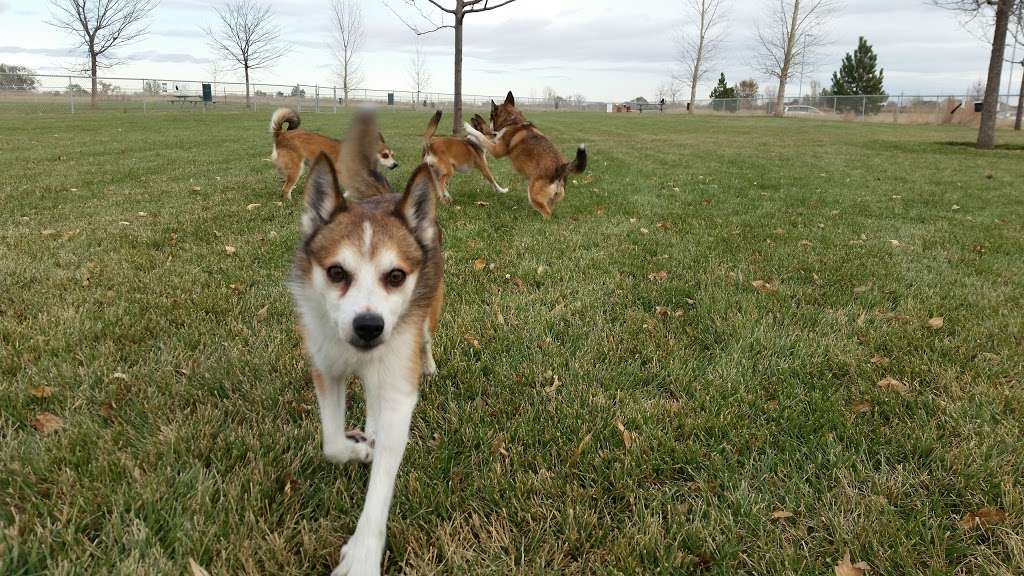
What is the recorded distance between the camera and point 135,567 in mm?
1756

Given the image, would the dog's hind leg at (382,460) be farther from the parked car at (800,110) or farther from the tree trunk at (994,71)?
the parked car at (800,110)

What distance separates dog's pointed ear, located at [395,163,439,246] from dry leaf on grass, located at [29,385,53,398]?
2044mm

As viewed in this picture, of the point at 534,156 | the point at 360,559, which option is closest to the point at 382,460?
the point at 360,559

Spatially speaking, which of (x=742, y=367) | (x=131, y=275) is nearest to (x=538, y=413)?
(x=742, y=367)

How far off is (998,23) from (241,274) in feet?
73.6

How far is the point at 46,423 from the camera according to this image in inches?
100.0

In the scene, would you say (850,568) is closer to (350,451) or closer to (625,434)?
(625,434)

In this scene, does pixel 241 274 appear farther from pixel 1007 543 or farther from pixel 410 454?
pixel 1007 543

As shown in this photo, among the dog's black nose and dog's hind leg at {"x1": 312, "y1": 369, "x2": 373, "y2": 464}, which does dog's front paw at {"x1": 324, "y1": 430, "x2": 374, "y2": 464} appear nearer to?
dog's hind leg at {"x1": 312, "y1": 369, "x2": 373, "y2": 464}

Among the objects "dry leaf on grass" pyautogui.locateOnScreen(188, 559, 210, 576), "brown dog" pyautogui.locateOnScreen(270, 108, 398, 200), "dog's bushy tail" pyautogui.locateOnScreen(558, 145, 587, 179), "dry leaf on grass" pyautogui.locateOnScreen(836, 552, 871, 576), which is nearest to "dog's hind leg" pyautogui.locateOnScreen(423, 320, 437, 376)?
"dry leaf on grass" pyautogui.locateOnScreen(188, 559, 210, 576)

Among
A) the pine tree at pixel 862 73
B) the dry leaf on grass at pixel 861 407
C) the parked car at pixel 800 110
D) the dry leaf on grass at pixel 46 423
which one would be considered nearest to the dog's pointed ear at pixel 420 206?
the dry leaf on grass at pixel 46 423

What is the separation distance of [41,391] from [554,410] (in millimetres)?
2635

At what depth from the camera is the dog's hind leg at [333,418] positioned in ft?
7.66

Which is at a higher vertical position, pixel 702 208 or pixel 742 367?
pixel 702 208
